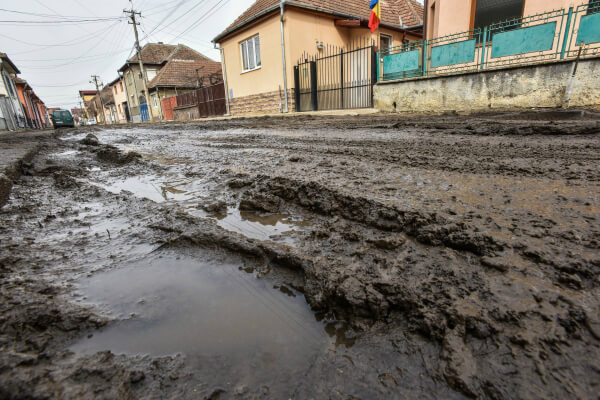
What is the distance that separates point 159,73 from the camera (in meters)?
26.3

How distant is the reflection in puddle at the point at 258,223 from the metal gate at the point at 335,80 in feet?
30.0

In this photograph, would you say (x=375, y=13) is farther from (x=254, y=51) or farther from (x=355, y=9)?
(x=254, y=51)

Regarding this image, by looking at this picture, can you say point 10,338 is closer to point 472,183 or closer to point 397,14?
point 472,183

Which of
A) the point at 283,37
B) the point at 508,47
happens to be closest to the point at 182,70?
the point at 283,37

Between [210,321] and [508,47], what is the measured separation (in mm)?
8444

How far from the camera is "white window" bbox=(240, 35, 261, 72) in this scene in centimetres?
1295

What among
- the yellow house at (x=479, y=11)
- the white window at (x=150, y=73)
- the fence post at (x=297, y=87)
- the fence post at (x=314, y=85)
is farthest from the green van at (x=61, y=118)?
the yellow house at (x=479, y=11)

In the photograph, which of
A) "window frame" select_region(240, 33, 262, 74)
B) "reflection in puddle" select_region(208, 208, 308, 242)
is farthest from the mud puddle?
"window frame" select_region(240, 33, 262, 74)

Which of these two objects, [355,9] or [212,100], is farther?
[212,100]

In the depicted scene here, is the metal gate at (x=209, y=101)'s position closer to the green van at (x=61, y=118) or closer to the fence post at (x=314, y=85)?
the fence post at (x=314, y=85)

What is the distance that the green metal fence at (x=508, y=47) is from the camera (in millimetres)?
5816

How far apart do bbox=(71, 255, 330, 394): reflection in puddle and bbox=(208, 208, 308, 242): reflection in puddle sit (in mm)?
352

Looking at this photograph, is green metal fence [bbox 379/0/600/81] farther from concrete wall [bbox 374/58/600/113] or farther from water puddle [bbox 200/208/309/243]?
water puddle [bbox 200/208/309/243]

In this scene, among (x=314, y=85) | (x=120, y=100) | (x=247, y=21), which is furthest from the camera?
(x=120, y=100)
